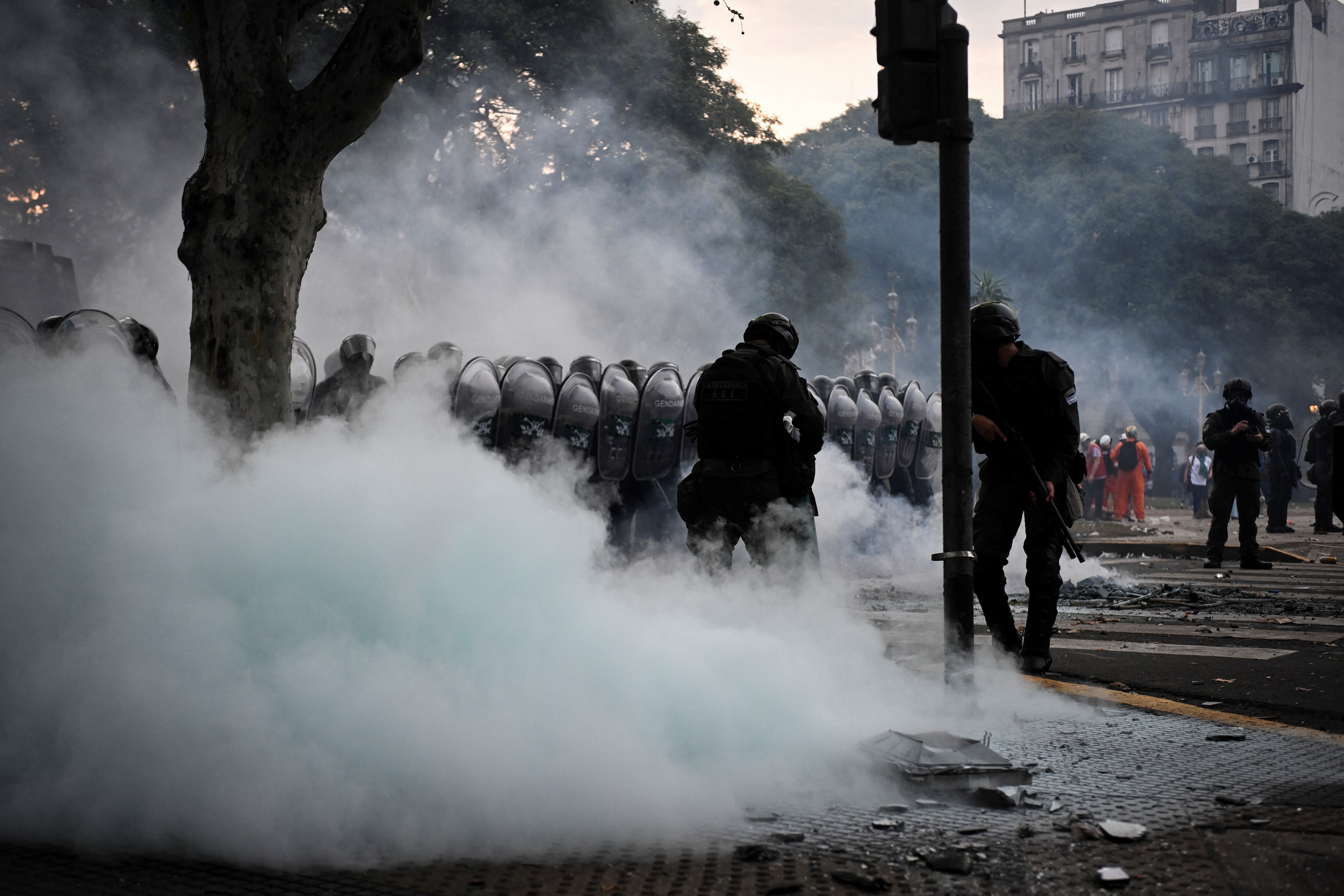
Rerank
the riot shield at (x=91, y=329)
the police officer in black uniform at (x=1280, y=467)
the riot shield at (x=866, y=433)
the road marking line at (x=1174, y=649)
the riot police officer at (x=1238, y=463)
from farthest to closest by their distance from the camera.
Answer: the police officer in black uniform at (x=1280, y=467), the riot shield at (x=866, y=433), the riot police officer at (x=1238, y=463), the riot shield at (x=91, y=329), the road marking line at (x=1174, y=649)

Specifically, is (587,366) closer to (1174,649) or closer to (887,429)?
(887,429)

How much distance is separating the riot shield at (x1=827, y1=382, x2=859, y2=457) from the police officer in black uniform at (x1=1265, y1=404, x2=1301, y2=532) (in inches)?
278

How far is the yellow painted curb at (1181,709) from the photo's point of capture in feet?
12.8


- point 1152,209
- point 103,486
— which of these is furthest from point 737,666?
point 1152,209

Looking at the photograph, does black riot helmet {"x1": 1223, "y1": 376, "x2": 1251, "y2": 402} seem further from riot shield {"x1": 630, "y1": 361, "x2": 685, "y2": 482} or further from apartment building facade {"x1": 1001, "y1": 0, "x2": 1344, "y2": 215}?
apartment building facade {"x1": 1001, "y1": 0, "x2": 1344, "y2": 215}

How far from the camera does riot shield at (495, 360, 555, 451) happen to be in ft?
31.3

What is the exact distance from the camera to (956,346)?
13.1 feet

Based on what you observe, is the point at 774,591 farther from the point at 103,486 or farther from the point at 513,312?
the point at 513,312

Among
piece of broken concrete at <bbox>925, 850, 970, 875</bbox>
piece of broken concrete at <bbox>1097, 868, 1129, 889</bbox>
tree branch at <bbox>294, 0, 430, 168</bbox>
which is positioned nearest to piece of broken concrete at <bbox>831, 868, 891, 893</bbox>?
piece of broken concrete at <bbox>925, 850, 970, 875</bbox>

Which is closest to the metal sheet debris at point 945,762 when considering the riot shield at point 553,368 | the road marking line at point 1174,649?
the road marking line at point 1174,649

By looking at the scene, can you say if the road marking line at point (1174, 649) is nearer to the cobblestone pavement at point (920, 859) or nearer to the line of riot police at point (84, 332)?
the cobblestone pavement at point (920, 859)

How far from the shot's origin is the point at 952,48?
396 centimetres

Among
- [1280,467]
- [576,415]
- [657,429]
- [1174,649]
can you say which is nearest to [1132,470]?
[1280,467]

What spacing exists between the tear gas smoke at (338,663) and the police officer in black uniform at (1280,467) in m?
14.3
